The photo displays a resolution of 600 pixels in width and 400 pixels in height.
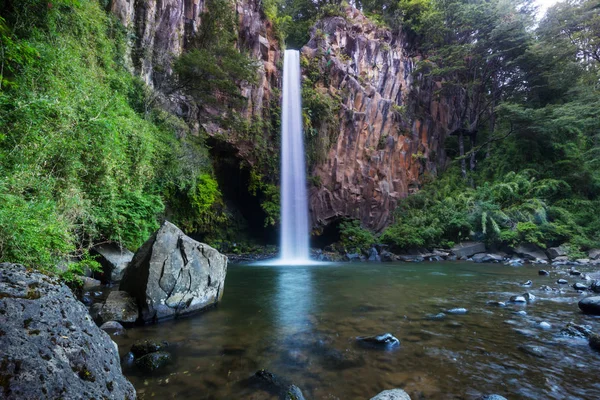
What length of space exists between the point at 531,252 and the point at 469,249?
115 inches

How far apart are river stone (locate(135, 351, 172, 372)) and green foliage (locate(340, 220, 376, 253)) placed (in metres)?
15.8

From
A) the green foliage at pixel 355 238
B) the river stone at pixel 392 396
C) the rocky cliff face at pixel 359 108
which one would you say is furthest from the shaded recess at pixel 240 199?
the river stone at pixel 392 396

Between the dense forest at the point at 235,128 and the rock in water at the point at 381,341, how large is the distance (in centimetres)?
393

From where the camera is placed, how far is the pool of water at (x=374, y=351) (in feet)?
9.11

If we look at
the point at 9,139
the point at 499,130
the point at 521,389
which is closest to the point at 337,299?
the point at 521,389

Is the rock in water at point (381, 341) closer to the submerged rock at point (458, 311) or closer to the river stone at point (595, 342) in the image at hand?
the submerged rock at point (458, 311)

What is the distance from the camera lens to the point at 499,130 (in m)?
23.6

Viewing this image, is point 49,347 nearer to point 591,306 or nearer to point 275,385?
point 275,385

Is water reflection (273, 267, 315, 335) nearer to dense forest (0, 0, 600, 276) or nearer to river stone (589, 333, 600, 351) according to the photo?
dense forest (0, 0, 600, 276)

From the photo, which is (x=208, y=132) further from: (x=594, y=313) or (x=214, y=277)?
(x=594, y=313)

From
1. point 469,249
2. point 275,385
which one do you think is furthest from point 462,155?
point 275,385

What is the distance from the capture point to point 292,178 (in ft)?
60.7

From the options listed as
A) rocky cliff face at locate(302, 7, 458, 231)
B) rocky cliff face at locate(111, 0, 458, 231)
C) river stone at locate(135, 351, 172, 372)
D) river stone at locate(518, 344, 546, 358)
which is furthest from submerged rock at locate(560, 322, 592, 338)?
rocky cliff face at locate(302, 7, 458, 231)

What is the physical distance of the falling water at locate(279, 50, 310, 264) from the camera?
17922 mm
